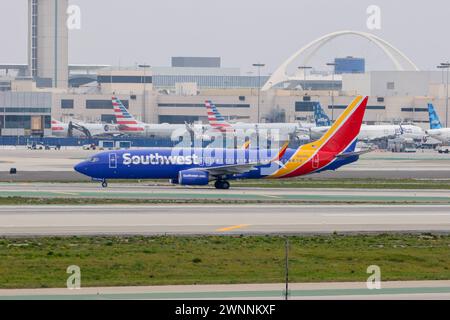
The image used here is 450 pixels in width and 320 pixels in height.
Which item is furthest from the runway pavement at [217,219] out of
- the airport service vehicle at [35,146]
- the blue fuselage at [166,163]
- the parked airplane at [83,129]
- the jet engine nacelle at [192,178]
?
the parked airplane at [83,129]

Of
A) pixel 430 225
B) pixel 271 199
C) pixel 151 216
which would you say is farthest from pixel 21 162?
pixel 430 225

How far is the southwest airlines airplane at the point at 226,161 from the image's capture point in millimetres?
80750

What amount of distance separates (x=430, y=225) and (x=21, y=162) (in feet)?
233

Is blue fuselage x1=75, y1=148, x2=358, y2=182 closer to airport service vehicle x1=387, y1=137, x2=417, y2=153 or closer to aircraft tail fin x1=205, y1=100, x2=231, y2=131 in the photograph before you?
aircraft tail fin x1=205, y1=100, x2=231, y2=131

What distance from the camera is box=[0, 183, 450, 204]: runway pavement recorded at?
2709 inches

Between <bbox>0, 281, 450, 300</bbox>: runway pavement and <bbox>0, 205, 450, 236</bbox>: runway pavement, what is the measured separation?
46.1 feet

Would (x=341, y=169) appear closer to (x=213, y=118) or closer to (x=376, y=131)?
(x=213, y=118)

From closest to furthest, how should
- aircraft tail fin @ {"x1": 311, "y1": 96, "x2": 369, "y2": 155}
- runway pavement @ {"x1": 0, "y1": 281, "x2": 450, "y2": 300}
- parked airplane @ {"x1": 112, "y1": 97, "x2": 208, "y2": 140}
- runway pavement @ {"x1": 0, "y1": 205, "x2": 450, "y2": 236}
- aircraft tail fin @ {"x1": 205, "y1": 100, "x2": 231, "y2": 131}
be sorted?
runway pavement @ {"x1": 0, "y1": 281, "x2": 450, "y2": 300} → runway pavement @ {"x1": 0, "y1": 205, "x2": 450, "y2": 236} → aircraft tail fin @ {"x1": 311, "y1": 96, "x2": 369, "y2": 155} → aircraft tail fin @ {"x1": 205, "y1": 100, "x2": 231, "y2": 131} → parked airplane @ {"x1": 112, "y1": 97, "x2": 208, "y2": 140}

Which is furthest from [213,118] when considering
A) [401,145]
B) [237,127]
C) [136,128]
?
[401,145]

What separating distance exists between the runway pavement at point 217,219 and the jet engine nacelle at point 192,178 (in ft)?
61.5

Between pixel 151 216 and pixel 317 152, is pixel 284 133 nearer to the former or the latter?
pixel 317 152

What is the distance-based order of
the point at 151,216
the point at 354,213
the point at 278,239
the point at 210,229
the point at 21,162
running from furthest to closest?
the point at 21,162 → the point at 354,213 → the point at 151,216 → the point at 210,229 → the point at 278,239

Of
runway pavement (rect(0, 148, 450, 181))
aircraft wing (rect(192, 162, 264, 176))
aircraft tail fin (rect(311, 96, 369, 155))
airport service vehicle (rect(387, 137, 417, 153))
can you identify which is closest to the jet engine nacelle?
aircraft wing (rect(192, 162, 264, 176))

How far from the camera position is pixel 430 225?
51.7 metres
